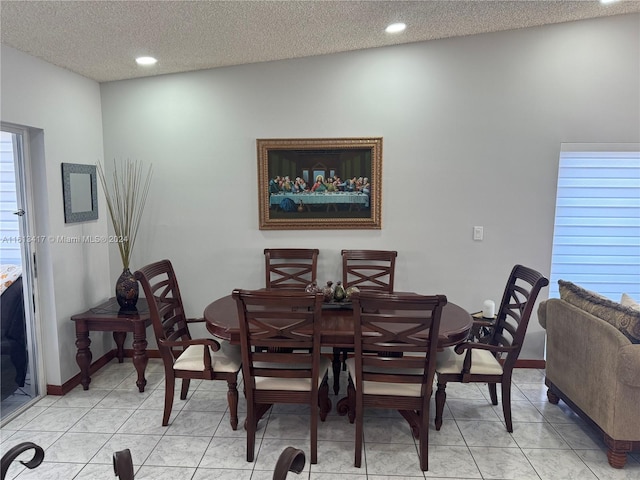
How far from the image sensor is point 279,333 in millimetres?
2344

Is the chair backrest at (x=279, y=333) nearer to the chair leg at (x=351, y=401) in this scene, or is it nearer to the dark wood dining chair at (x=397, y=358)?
the dark wood dining chair at (x=397, y=358)

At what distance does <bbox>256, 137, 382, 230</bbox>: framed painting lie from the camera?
12.0 feet

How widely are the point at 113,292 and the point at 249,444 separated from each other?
2.18 m

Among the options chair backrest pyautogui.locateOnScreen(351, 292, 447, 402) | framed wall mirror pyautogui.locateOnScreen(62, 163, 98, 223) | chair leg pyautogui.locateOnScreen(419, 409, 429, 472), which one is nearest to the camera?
chair backrest pyautogui.locateOnScreen(351, 292, 447, 402)

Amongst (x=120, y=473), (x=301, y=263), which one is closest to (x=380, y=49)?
(x=301, y=263)

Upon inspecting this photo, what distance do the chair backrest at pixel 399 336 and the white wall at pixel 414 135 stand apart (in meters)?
1.48

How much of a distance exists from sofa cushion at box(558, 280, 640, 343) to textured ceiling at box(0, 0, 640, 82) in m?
1.96

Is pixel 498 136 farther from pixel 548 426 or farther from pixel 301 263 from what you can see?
pixel 548 426

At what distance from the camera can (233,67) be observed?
363 centimetres

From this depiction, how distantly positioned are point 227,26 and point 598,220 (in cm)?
325

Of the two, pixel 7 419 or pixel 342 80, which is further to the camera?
pixel 342 80

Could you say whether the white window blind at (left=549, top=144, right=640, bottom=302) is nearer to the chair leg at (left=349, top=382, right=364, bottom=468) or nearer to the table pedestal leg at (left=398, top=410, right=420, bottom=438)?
the table pedestal leg at (left=398, top=410, right=420, bottom=438)

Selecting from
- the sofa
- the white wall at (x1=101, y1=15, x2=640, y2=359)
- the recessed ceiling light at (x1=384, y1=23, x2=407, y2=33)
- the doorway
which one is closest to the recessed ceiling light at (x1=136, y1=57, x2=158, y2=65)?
the white wall at (x1=101, y1=15, x2=640, y2=359)

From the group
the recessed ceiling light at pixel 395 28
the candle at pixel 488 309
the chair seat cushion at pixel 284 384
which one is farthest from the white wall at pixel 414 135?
the chair seat cushion at pixel 284 384
